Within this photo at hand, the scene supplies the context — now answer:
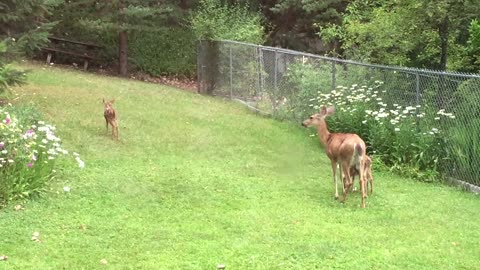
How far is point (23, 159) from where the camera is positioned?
7559 millimetres

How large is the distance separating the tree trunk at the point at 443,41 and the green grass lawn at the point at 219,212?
9.29ft

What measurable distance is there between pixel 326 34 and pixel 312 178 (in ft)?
24.4

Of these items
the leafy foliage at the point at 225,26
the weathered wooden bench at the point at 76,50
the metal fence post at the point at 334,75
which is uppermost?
the leafy foliage at the point at 225,26

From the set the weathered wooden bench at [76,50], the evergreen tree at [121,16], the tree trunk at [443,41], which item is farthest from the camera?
the weathered wooden bench at [76,50]

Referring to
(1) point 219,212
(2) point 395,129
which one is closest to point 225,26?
(2) point 395,129

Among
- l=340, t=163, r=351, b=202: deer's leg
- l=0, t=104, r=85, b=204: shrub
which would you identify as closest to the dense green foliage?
l=340, t=163, r=351, b=202: deer's leg

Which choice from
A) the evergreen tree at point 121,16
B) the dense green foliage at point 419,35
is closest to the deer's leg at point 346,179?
the dense green foliage at point 419,35

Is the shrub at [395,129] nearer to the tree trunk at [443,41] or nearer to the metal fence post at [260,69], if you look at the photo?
the tree trunk at [443,41]

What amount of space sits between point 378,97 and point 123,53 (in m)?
11.7

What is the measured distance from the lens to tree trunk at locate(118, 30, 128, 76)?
20.9 metres

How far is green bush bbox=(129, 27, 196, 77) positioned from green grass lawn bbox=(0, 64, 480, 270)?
953 centimetres

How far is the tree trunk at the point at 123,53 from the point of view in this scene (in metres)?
20.9

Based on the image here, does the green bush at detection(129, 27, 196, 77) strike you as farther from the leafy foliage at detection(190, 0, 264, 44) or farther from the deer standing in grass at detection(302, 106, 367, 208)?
the deer standing in grass at detection(302, 106, 367, 208)

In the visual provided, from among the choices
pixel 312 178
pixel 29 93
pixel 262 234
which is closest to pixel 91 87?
pixel 29 93
